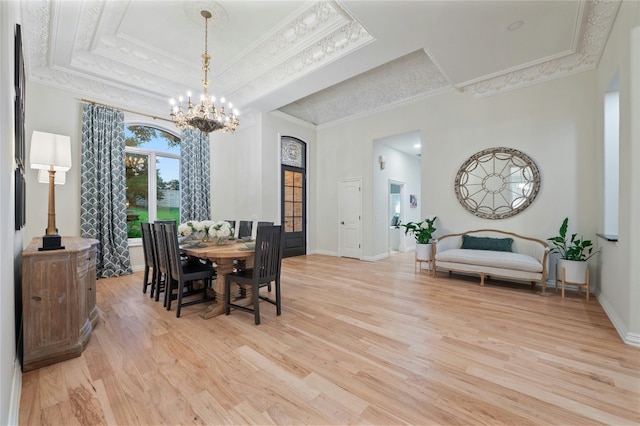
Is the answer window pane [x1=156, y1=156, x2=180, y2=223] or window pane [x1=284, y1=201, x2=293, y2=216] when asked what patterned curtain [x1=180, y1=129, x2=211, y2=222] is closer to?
window pane [x1=156, y1=156, x2=180, y2=223]

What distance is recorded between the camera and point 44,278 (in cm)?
204

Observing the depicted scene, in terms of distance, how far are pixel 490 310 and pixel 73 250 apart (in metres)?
4.17

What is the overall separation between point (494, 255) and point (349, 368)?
11.0 ft

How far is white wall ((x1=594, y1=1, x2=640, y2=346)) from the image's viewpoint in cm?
230

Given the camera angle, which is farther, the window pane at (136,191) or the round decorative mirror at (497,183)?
the window pane at (136,191)

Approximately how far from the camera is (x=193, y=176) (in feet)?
18.6

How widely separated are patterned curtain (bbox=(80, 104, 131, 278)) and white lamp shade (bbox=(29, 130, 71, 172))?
8.03ft

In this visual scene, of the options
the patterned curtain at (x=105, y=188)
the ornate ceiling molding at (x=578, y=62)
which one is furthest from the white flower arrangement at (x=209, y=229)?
the ornate ceiling molding at (x=578, y=62)

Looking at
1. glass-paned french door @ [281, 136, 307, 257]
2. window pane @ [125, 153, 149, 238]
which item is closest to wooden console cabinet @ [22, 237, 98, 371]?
window pane @ [125, 153, 149, 238]

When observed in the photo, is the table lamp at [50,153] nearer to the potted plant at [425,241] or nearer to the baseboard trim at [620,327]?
the potted plant at [425,241]

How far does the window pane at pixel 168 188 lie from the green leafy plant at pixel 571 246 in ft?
21.9

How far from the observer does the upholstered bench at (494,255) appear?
3.87 meters

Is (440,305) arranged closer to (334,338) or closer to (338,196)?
(334,338)

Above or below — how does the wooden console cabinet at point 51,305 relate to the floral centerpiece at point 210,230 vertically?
below
